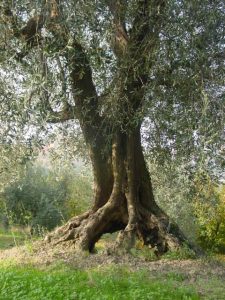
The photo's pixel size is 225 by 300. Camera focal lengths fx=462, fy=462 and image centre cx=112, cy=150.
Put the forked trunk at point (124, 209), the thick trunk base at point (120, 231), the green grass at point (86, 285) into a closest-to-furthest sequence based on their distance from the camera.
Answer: the green grass at point (86, 285)
the thick trunk base at point (120, 231)
the forked trunk at point (124, 209)

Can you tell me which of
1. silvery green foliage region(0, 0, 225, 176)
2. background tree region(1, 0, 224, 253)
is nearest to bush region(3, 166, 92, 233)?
background tree region(1, 0, 224, 253)

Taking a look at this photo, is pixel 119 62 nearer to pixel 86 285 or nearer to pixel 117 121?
pixel 117 121

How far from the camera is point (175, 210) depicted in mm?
10602

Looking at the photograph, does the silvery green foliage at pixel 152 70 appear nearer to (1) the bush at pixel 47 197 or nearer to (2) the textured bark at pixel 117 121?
(2) the textured bark at pixel 117 121

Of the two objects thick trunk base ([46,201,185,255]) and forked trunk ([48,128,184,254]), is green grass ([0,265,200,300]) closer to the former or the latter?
thick trunk base ([46,201,185,255])

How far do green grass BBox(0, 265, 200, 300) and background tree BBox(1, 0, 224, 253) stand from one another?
219 cm

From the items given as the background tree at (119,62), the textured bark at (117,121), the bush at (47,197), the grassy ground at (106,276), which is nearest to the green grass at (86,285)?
the grassy ground at (106,276)

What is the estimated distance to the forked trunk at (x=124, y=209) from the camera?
10000 millimetres

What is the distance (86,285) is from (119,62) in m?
3.85

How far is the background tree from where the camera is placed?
733cm

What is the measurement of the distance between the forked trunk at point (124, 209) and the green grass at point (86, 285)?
2.15 m

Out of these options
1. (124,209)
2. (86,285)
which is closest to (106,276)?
(86,285)

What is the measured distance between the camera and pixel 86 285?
22.7 feet

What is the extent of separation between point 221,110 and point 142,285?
9.63ft
